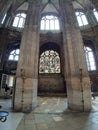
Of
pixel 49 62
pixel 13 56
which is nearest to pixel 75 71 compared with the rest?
pixel 49 62

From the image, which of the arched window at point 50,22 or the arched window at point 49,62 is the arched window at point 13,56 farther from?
the arched window at point 50,22

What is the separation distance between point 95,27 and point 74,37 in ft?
29.9

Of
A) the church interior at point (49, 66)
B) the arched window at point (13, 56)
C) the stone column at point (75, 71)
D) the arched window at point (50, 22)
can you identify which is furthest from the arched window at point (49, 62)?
the stone column at point (75, 71)

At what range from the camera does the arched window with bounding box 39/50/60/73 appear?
16.3 metres

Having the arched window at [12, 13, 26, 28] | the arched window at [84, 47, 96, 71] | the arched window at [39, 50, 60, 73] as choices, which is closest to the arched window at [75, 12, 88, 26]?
the arched window at [84, 47, 96, 71]

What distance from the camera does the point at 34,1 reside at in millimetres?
9547

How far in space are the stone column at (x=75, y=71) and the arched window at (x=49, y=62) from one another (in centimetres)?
865

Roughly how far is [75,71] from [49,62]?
10.0 metres

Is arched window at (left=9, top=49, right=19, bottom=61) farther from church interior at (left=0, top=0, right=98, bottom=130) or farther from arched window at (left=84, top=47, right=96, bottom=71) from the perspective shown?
arched window at (left=84, top=47, right=96, bottom=71)

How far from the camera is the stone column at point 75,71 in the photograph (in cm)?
630

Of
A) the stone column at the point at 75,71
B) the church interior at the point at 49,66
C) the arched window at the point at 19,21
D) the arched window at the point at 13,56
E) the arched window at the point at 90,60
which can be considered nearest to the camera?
the church interior at the point at 49,66

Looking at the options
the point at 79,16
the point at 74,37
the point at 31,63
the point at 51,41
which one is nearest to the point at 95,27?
the point at 79,16

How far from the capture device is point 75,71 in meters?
6.87

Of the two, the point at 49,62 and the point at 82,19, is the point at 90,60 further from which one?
the point at 82,19
